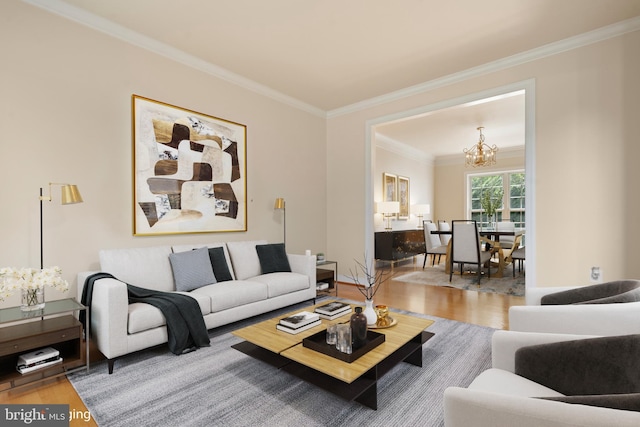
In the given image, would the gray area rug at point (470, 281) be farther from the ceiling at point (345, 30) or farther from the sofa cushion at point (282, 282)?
the ceiling at point (345, 30)

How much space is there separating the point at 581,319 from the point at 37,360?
3.33 meters

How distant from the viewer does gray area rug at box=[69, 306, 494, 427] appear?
1.80 meters

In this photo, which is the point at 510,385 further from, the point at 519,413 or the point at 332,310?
the point at 332,310

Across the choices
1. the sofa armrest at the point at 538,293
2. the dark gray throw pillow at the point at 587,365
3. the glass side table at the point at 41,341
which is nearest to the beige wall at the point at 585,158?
the sofa armrest at the point at 538,293

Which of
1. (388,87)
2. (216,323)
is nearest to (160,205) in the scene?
(216,323)

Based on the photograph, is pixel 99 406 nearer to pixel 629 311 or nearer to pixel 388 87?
pixel 629 311

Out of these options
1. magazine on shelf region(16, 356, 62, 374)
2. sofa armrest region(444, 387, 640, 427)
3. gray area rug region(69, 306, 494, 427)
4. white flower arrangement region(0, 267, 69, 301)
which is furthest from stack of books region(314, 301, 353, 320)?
white flower arrangement region(0, 267, 69, 301)

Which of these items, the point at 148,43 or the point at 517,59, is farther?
the point at 517,59

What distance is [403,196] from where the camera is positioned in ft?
26.8

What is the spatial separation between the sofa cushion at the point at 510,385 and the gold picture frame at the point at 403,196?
6.55 metres

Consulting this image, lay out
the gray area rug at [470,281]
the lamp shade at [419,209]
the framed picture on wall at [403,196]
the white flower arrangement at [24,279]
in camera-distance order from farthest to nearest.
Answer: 1. the lamp shade at [419,209]
2. the framed picture on wall at [403,196]
3. the gray area rug at [470,281]
4. the white flower arrangement at [24,279]

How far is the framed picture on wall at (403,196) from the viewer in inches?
315

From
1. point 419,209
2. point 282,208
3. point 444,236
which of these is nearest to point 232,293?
point 282,208

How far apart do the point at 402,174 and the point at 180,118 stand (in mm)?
5848
